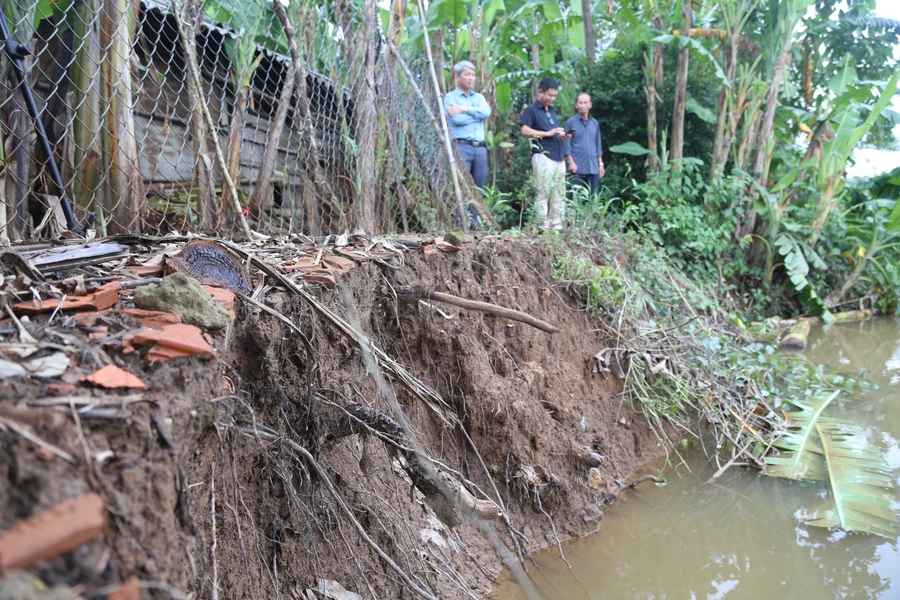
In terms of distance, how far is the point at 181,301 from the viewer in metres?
1.40

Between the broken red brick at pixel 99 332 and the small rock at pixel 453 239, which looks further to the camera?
the small rock at pixel 453 239

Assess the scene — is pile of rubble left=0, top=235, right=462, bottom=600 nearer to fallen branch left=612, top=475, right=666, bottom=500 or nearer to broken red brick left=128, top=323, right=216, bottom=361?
broken red brick left=128, top=323, right=216, bottom=361

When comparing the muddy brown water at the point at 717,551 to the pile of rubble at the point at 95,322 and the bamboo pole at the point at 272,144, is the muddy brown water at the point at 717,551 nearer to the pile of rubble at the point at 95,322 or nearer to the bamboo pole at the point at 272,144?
the pile of rubble at the point at 95,322

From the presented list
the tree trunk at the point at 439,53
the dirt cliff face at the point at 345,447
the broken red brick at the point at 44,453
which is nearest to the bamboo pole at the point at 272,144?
the dirt cliff face at the point at 345,447

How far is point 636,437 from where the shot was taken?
4.01 metres

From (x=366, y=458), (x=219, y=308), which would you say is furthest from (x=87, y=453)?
(x=366, y=458)

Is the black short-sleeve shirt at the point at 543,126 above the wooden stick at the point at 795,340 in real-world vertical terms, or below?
above

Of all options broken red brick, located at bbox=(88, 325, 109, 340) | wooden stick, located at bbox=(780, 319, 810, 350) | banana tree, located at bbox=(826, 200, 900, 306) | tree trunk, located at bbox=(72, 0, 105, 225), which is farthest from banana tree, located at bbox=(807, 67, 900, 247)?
broken red brick, located at bbox=(88, 325, 109, 340)

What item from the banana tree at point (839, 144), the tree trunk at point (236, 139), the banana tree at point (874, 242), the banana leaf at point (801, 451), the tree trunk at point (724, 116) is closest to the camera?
the tree trunk at point (236, 139)

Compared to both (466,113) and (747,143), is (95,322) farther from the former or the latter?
(747,143)

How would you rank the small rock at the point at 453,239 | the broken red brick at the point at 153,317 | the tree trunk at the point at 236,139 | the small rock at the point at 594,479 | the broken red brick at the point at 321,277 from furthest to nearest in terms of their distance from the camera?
the small rock at the point at 453,239, the small rock at the point at 594,479, the tree trunk at the point at 236,139, the broken red brick at the point at 321,277, the broken red brick at the point at 153,317

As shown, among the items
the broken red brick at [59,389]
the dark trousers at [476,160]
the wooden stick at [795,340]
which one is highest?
the dark trousers at [476,160]

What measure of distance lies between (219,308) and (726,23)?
8501 millimetres

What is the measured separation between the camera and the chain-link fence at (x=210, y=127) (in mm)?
2502
